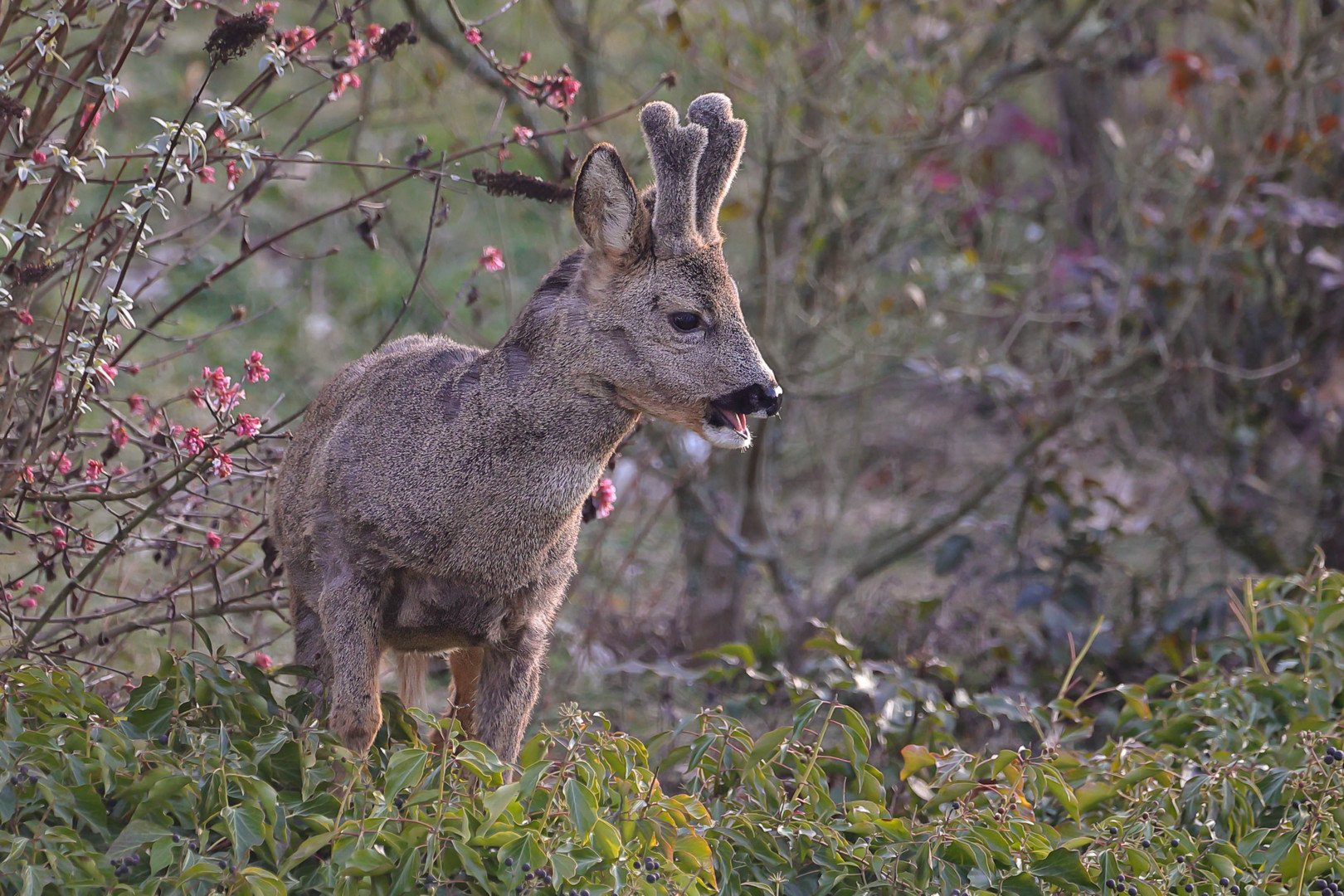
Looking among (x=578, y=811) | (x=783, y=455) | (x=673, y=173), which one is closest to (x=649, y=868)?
(x=578, y=811)

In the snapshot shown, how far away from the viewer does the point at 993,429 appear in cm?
960

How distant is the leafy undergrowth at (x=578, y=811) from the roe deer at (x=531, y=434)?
221 mm

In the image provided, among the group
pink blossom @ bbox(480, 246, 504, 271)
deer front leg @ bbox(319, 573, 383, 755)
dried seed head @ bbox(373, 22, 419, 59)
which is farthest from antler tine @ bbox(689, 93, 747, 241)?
deer front leg @ bbox(319, 573, 383, 755)

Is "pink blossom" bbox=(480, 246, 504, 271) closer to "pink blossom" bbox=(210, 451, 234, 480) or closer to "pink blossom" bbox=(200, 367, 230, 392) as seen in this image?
"pink blossom" bbox=(200, 367, 230, 392)

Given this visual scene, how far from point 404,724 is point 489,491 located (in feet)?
2.08

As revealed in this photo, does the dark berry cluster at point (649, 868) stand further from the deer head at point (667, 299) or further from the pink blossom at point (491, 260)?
the pink blossom at point (491, 260)

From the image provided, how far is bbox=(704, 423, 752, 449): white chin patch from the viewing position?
306 cm

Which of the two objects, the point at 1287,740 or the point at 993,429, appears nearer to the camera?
the point at 1287,740

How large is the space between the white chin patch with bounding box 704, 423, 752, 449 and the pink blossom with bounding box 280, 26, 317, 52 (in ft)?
4.73

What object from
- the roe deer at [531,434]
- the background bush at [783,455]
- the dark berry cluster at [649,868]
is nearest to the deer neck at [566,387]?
the roe deer at [531,434]

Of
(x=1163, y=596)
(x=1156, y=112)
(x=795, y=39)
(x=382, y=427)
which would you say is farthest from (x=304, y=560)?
(x=1156, y=112)

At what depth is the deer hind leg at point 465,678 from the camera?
342cm

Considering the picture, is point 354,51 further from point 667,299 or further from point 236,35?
point 667,299

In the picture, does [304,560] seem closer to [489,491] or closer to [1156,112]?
[489,491]
